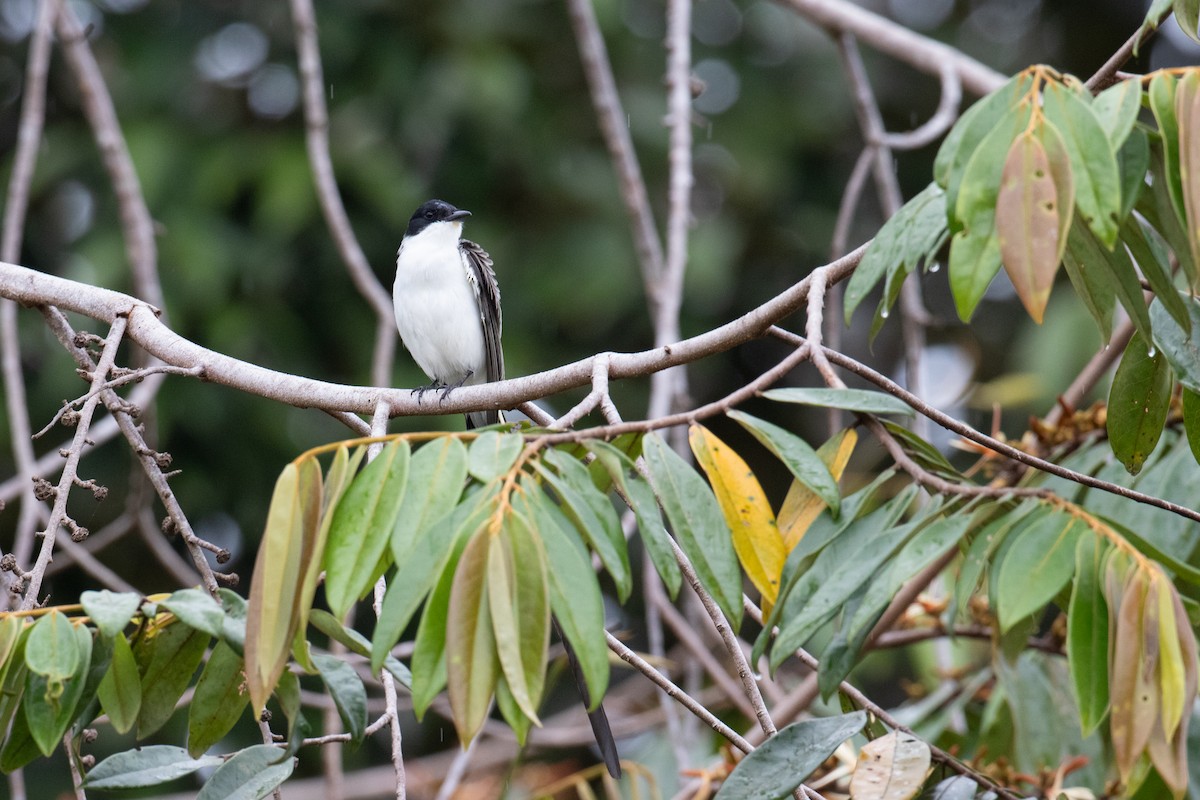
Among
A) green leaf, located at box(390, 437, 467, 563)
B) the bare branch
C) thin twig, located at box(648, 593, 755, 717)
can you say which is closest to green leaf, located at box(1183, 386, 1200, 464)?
green leaf, located at box(390, 437, 467, 563)

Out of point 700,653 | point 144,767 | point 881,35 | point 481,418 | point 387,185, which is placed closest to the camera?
point 144,767

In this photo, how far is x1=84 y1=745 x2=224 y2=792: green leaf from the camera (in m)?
2.05

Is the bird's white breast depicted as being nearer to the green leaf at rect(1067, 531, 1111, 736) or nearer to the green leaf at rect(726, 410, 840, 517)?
the green leaf at rect(726, 410, 840, 517)

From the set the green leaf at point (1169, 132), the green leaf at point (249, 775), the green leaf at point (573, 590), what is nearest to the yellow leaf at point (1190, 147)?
the green leaf at point (1169, 132)

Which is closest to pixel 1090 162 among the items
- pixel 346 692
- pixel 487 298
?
pixel 346 692

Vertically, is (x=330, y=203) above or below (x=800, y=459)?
above

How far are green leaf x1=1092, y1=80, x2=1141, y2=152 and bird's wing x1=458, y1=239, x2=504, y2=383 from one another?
3.68 metres

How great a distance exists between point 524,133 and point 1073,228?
593cm

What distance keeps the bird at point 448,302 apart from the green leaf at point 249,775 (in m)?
3.19

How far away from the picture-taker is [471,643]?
4.95ft

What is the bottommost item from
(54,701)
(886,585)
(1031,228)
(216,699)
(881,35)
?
(216,699)

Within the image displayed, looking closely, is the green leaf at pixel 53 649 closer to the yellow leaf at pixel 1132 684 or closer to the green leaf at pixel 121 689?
the green leaf at pixel 121 689

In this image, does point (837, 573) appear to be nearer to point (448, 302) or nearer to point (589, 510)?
point (589, 510)

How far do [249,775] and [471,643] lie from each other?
0.71 m
